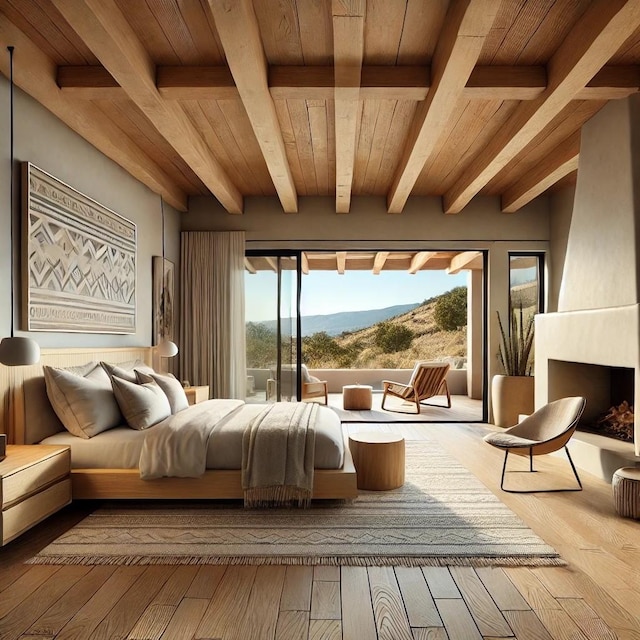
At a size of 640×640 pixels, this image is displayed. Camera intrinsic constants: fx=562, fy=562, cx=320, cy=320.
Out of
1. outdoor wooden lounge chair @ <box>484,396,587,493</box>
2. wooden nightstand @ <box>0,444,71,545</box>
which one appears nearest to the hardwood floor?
wooden nightstand @ <box>0,444,71,545</box>

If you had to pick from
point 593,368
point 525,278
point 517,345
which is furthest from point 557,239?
point 593,368

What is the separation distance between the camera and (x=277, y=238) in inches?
267

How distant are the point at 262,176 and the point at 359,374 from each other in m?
6.15

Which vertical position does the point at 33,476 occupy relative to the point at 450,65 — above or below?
below

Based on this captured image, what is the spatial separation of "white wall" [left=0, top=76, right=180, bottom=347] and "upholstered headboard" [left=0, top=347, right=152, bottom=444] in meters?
0.13

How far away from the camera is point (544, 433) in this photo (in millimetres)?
4184

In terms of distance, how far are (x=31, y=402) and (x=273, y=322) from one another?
365cm

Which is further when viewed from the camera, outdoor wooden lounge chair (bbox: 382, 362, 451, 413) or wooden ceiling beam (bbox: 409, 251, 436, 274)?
wooden ceiling beam (bbox: 409, 251, 436, 274)

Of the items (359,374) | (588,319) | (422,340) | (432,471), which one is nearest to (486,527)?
(432,471)

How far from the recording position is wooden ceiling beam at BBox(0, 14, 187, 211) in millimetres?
3053

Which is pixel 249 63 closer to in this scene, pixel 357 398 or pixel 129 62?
pixel 129 62

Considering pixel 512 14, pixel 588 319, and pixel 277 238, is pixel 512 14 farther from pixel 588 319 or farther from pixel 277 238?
pixel 277 238

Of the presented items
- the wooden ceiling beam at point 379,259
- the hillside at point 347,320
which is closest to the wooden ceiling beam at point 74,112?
the wooden ceiling beam at point 379,259

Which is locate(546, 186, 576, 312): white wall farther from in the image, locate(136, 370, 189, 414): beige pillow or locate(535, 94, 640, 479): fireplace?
locate(136, 370, 189, 414): beige pillow
